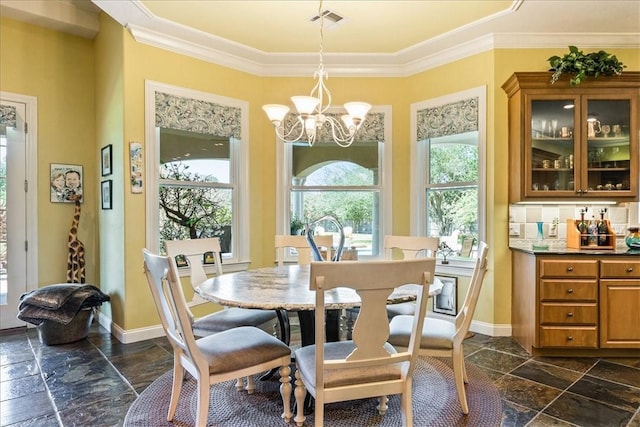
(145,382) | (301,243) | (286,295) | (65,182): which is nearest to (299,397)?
(286,295)

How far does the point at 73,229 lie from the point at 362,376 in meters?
3.47

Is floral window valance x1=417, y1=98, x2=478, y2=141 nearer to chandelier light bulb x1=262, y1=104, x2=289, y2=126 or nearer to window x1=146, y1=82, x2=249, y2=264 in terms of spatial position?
window x1=146, y1=82, x2=249, y2=264

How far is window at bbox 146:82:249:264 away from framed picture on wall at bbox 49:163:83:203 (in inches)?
42.7

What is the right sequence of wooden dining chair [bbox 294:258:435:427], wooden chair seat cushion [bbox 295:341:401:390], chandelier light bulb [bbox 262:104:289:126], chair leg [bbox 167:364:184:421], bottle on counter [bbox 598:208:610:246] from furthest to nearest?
bottle on counter [bbox 598:208:610:246] < chandelier light bulb [bbox 262:104:289:126] < chair leg [bbox 167:364:184:421] < wooden chair seat cushion [bbox 295:341:401:390] < wooden dining chair [bbox 294:258:435:427]

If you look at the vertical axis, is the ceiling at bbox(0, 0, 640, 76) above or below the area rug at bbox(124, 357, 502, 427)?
above

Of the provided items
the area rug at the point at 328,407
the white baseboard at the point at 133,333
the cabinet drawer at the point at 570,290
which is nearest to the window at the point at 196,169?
the white baseboard at the point at 133,333

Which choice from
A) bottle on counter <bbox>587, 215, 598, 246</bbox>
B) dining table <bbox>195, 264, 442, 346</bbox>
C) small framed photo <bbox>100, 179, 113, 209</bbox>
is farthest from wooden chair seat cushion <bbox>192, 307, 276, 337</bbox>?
bottle on counter <bbox>587, 215, 598, 246</bbox>

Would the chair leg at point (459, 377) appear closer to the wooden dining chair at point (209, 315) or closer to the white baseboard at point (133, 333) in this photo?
the wooden dining chair at point (209, 315)

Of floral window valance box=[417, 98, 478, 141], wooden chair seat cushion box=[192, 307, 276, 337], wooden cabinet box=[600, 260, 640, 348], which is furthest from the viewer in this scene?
floral window valance box=[417, 98, 478, 141]

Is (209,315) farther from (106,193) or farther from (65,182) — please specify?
(65,182)

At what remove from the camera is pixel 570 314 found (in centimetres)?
292

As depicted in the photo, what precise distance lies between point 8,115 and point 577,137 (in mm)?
5287

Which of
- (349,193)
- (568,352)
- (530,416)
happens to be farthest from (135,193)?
(568,352)

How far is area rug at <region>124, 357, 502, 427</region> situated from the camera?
2023 mm
